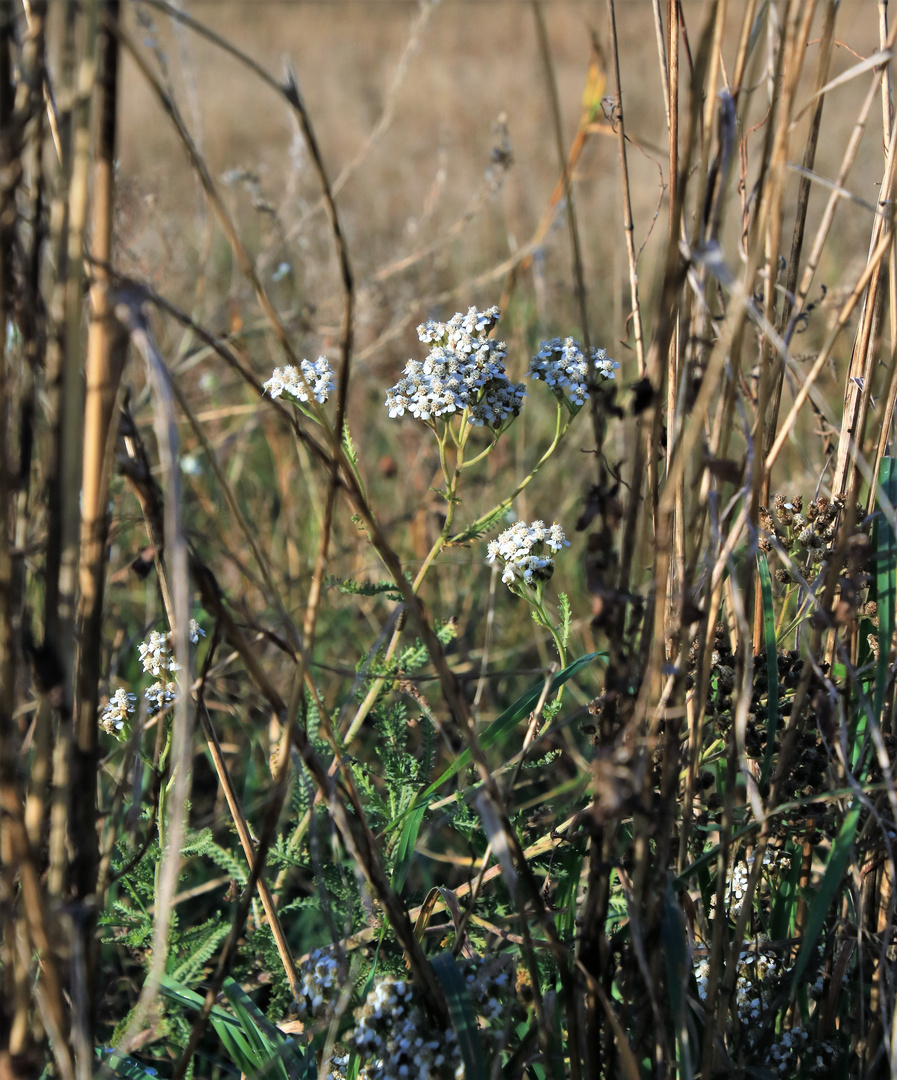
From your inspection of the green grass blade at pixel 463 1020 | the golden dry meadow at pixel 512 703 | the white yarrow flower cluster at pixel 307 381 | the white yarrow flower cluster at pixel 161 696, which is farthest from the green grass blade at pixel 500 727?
the white yarrow flower cluster at pixel 307 381

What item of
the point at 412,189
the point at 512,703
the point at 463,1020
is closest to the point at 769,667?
the point at 512,703

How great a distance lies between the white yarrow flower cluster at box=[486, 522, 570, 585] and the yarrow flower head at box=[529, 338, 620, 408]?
20 cm

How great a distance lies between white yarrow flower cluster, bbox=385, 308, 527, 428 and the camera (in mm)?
1329

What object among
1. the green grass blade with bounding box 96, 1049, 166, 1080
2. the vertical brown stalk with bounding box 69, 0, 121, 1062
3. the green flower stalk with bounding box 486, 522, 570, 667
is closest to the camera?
the vertical brown stalk with bounding box 69, 0, 121, 1062

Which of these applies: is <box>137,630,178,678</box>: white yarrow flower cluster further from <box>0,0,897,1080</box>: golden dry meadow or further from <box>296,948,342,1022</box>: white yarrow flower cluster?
<box>296,948,342,1022</box>: white yarrow flower cluster

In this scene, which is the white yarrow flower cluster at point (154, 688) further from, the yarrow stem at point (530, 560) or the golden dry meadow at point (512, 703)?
the yarrow stem at point (530, 560)

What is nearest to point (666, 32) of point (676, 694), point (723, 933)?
point (676, 694)

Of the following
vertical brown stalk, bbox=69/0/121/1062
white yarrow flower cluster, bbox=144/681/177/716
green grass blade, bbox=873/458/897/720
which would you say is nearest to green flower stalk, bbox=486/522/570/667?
green grass blade, bbox=873/458/897/720

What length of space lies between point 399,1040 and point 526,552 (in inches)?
26.0

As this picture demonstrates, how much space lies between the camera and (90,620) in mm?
896

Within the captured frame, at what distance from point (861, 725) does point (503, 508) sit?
59cm

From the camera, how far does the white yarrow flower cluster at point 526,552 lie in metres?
1.33

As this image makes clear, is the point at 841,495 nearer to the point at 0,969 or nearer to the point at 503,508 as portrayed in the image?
the point at 503,508

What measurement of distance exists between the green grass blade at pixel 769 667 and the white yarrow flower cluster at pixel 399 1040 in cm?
54
